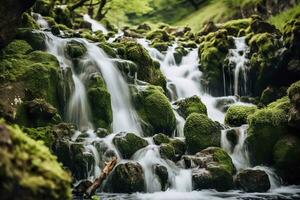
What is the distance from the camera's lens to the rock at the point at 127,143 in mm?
12297

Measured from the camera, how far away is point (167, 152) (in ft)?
40.6

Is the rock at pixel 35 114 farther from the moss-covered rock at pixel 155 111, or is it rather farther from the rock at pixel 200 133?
the rock at pixel 200 133

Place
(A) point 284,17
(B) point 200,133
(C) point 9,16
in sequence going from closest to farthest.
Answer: (C) point 9,16 → (B) point 200,133 → (A) point 284,17

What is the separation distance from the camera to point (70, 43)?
1697cm

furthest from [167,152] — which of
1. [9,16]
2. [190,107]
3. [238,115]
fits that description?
[9,16]

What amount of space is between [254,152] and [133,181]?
501 centimetres

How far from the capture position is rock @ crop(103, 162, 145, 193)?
1086 cm

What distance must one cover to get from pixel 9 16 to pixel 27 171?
7.98 meters

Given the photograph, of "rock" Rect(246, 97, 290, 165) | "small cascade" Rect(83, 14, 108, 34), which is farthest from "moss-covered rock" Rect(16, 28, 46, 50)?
"small cascade" Rect(83, 14, 108, 34)

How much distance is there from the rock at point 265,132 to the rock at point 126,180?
4.68m

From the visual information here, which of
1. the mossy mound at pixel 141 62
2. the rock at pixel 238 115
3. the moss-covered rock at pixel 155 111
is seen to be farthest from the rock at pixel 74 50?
the rock at pixel 238 115

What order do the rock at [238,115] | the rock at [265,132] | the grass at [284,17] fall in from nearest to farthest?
the rock at [265,132], the rock at [238,115], the grass at [284,17]

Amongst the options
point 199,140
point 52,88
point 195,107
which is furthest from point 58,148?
point 195,107

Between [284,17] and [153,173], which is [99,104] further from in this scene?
[284,17]
